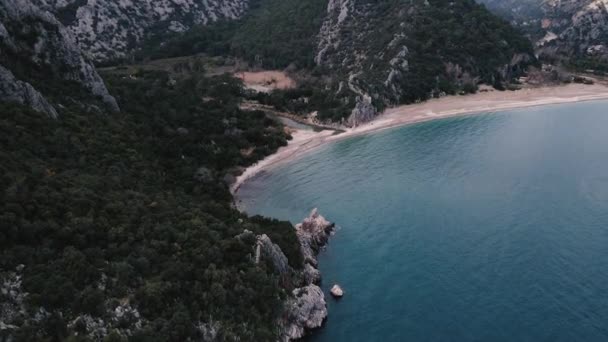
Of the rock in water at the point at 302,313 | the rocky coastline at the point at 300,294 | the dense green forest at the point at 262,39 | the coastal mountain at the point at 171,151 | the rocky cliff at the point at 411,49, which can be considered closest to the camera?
the coastal mountain at the point at 171,151

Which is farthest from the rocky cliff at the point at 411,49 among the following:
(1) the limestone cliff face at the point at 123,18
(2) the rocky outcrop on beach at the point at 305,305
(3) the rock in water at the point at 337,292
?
(3) the rock in water at the point at 337,292

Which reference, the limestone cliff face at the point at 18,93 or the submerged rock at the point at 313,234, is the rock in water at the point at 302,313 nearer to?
the submerged rock at the point at 313,234

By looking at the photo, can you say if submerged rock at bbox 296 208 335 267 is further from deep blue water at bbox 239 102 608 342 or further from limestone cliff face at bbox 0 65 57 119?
limestone cliff face at bbox 0 65 57 119

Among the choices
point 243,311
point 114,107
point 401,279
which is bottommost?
point 401,279

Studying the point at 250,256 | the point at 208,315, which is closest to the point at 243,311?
the point at 208,315

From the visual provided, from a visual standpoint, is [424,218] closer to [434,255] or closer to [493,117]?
[434,255]

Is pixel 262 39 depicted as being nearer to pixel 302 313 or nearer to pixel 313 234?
pixel 313 234

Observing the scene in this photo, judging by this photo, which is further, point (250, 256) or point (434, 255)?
point (434, 255)
